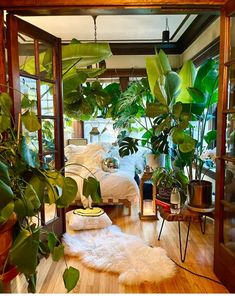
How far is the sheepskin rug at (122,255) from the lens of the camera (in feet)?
6.88

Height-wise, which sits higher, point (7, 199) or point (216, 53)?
point (216, 53)

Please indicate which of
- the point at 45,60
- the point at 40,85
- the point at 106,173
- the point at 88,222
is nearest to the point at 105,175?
the point at 106,173

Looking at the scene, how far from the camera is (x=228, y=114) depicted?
1.96 metres

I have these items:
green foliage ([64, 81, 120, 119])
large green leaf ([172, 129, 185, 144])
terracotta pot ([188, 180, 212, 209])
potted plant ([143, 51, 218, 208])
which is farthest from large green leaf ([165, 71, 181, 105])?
green foliage ([64, 81, 120, 119])

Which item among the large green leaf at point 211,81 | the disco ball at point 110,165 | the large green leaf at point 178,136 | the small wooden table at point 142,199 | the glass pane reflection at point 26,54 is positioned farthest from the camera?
the disco ball at point 110,165

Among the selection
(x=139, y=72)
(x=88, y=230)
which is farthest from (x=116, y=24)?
(x=88, y=230)

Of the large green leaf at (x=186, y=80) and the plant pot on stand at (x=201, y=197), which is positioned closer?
the plant pot on stand at (x=201, y=197)

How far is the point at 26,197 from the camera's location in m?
1.21

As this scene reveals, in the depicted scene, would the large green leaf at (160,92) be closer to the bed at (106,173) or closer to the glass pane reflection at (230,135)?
the glass pane reflection at (230,135)

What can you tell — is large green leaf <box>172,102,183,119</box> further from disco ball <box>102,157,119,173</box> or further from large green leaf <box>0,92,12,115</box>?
large green leaf <box>0,92,12,115</box>

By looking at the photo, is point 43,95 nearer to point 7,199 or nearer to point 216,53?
point 7,199

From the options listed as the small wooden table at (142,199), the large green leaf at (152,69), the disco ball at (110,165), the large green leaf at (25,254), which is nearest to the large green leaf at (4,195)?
the large green leaf at (25,254)

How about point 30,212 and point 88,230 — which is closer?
point 30,212

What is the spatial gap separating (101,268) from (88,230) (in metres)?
0.81
